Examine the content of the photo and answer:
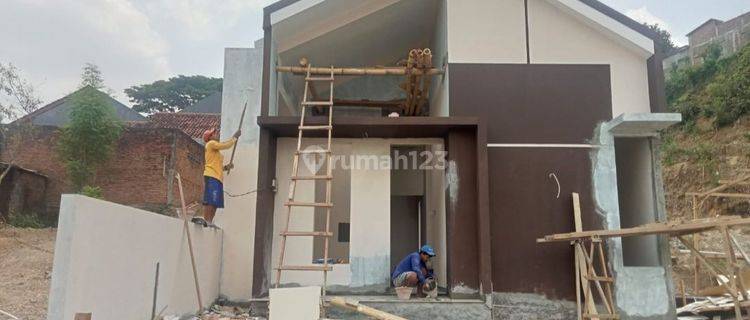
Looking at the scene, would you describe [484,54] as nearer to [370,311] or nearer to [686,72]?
[370,311]

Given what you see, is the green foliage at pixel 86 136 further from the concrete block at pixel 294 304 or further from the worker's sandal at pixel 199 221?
the concrete block at pixel 294 304

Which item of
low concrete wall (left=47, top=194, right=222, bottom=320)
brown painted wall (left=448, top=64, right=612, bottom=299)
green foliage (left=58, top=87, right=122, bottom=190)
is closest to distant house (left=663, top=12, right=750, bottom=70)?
brown painted wall (left=448, top=64, right=612, bottom=299)

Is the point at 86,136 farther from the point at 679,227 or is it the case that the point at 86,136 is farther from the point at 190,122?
the point at 679,227

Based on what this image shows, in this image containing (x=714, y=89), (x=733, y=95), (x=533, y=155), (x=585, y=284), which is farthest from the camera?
(x=714, y=89)

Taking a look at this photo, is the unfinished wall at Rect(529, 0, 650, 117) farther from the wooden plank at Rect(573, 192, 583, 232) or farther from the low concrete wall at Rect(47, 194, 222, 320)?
the low concrete wall at Rect(47, 194, 222, 320)

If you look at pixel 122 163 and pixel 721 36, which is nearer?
pixel 122 163

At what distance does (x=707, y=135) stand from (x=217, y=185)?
18.0m

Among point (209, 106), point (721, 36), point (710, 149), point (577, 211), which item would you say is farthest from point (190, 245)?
point (721, 36)

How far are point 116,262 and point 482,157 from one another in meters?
4.71

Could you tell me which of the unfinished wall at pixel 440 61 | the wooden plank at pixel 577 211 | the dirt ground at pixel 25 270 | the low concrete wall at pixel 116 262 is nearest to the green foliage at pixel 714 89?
the unfinished wall at pixel 440 61

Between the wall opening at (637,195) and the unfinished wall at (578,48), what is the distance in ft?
2.57

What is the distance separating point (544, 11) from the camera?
8281mm

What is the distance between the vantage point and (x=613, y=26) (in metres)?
8.05

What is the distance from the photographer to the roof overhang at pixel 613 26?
26.3 ft
